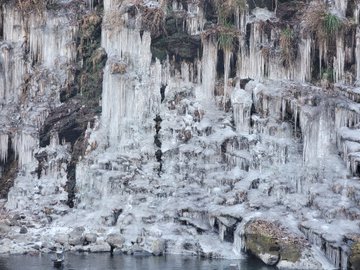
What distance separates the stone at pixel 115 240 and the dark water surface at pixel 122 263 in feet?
3.92

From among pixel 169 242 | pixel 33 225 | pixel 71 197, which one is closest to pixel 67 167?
pixel 71 197

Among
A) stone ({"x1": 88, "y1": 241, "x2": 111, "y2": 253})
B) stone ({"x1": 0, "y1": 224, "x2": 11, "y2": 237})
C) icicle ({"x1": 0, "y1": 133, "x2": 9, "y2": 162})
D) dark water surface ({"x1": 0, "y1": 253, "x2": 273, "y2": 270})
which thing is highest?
icicle ({"x1": 0, "y1": 133, "x2": 9, "y2": 162})

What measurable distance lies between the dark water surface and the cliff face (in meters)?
1.66

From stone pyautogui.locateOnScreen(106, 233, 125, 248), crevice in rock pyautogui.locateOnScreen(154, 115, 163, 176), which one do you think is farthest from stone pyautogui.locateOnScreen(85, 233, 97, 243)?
crevice in rock pyautogui.locateOnScreen(154, 115, 163, 176)

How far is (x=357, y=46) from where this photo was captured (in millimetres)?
51469

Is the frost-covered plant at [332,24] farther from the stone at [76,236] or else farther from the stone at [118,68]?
the stone at [76,236]

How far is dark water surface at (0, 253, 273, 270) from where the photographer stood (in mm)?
39688

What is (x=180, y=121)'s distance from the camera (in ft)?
171

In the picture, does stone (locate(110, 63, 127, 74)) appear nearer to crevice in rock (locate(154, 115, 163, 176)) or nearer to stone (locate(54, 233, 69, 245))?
crevice in rock (locate(154, 115, 163, 176))

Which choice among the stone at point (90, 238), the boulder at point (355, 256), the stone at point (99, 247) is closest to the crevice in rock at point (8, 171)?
the stone at point (90, 238)

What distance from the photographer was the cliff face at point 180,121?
45.8 meters

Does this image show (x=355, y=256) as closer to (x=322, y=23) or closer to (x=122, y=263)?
(x=122, y=263)

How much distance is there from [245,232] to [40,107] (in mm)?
19414

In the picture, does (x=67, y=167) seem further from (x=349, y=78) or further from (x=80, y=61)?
(x=349, y=78)
